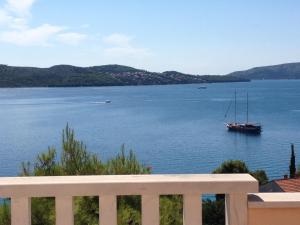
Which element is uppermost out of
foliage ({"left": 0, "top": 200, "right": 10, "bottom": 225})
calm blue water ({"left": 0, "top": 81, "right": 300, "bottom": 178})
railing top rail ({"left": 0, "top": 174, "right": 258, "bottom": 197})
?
railing top rail ({"left": 0, "top": 174, "right": 258, "bottom": 197})

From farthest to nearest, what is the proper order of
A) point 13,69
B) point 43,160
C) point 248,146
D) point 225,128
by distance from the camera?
Result: point 13,69 → point 225,128 → point 248,146 → point 43,160

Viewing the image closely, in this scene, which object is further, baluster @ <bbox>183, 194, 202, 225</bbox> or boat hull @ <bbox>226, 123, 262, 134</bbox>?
boat hull @ <bbox>226, 123, 262, 134</bbox>

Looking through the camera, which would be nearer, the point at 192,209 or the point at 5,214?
the point at 192,209

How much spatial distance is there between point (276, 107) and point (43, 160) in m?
95.8

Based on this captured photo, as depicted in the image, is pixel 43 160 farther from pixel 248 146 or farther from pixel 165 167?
pixel 248 146

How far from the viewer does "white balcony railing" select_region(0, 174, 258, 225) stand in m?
1.70

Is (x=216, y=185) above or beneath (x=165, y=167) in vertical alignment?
above

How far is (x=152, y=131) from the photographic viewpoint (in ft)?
203

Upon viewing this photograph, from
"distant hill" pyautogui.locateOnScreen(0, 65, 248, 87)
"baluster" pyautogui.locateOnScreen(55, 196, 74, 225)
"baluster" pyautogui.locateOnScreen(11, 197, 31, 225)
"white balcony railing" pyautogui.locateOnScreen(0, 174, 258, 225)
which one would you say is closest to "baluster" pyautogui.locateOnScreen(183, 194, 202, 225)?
"white balcony railing" pyautogui.locateOnScreen(0, 174, 258, 225)

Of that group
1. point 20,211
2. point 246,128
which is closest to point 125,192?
point 20,211

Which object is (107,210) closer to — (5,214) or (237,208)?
(237,208)

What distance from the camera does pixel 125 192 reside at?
5.58 ft

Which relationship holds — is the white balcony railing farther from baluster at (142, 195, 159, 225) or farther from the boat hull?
the boat hull

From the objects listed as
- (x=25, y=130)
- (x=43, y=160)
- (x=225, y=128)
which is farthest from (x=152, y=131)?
(x=43, y=160)
